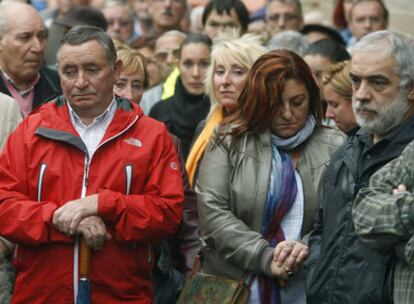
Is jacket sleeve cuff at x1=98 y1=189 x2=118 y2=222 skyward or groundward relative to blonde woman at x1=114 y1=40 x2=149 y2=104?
groundward

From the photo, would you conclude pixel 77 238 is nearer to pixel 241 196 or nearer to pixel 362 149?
pixel 241 196

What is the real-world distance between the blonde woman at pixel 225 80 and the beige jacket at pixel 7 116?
1421mm

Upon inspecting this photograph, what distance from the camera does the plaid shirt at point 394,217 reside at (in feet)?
19.6

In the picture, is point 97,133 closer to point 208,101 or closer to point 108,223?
point 108,223

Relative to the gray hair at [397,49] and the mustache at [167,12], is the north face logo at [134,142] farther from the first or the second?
the mustache at [167,12]

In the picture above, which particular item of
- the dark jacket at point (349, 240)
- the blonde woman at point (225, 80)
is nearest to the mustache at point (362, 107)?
the dark jacket at point (349, 240)

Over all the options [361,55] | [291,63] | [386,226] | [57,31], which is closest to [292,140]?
[291,63]

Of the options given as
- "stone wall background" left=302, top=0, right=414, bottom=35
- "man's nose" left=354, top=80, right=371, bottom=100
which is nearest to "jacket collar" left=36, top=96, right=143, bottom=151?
"man's nose" left=354, top=80, right=371, bottom=100

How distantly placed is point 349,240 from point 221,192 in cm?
116

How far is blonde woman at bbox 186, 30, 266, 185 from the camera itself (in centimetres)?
888

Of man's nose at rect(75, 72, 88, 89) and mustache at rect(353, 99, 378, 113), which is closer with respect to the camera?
mustache at rect(353, 99, 378, 113)

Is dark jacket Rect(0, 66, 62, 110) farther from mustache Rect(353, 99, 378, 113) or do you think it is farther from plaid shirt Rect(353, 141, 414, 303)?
plaid shirt Rect(353, 141, 414, 303)

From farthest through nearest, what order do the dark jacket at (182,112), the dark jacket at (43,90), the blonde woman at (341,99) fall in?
the dark jacket at (182,112) < the dark jacket at (43,90) < the blonde woman at (341,99)

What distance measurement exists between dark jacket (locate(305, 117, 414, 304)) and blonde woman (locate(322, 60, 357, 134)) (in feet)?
5.43
